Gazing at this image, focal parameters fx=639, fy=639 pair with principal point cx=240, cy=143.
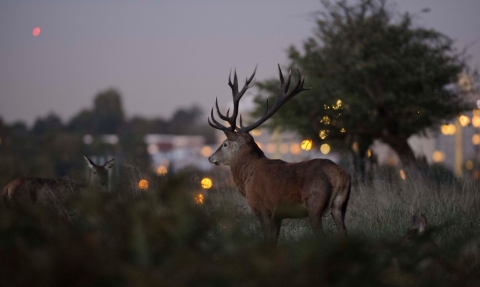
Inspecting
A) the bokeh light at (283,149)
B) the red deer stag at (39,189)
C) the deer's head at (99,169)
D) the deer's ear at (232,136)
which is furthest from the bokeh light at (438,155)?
the deer's ear at (232,136)

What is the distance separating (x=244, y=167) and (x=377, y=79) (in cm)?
1223

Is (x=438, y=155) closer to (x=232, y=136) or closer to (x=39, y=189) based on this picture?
(x=232, y=136)

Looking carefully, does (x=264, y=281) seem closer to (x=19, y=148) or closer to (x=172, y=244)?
(x=172, y=244)

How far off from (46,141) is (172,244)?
70581 mm

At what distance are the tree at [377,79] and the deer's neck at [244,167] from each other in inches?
424

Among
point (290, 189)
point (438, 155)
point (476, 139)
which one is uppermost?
point (290, 189)

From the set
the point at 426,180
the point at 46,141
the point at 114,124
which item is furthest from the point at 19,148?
the point at 426,180

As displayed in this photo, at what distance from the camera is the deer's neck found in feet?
26.2

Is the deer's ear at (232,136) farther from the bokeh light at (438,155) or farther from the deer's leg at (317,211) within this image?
the bokeh light at (438,155)

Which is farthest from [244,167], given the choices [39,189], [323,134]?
[323,134]

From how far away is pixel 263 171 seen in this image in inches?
305

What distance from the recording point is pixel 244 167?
8219mm

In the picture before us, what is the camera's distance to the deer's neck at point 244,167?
315 inches

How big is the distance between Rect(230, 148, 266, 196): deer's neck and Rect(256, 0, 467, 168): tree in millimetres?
10759
